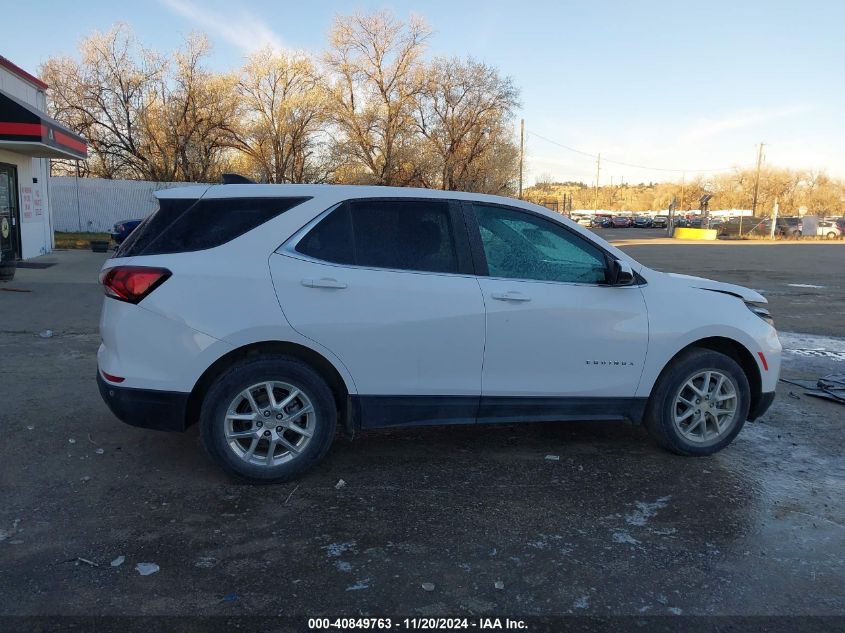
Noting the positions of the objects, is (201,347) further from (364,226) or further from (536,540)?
(536,540)

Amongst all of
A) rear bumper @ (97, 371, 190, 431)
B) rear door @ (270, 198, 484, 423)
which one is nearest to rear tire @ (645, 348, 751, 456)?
rear door @ (270, 198, 484, 423)

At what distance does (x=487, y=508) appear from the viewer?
3.88 m

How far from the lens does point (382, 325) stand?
405 cm

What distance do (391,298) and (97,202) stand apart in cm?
3222

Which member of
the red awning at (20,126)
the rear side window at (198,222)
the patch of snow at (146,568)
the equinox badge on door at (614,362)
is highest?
the red awning at (20,126)

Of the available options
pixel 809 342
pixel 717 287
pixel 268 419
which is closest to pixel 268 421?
pixel 268 419

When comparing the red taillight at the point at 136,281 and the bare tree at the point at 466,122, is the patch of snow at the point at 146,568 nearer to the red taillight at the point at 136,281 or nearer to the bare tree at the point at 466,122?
the red taillight at the point at 136,281

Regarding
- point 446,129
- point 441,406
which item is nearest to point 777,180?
point 446,129

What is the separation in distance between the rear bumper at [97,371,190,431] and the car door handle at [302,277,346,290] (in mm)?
962

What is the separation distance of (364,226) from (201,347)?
1226 mm

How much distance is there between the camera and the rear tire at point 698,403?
4.60 metres

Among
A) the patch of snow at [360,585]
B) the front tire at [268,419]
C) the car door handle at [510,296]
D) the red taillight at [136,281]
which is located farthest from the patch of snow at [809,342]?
the red taillight at [136,281]

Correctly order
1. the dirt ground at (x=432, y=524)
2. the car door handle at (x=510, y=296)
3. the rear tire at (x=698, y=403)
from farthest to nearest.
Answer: the rear tire at (x=698, y=403) < the car door handle at (x=510, y=296) < the dirt ground at (x=432, y=524)

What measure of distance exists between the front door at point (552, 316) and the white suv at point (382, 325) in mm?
10
